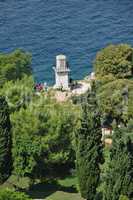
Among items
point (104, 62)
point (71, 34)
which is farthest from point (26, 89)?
point (71, 34)

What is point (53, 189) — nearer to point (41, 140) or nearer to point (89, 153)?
point (41, 140)

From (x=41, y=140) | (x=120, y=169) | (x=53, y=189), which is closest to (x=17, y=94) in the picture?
(x=41, y=140)

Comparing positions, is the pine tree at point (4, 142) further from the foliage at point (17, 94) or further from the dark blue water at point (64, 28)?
the dark blue water at point (64, 28)

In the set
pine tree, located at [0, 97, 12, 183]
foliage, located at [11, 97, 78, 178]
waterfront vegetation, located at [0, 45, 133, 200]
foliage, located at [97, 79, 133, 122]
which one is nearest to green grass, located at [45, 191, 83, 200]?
waterfront vegetation, located at [0, 45, 133, 200]

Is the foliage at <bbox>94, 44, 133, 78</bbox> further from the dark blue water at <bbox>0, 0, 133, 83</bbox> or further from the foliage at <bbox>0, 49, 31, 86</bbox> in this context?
the dark blue water at <bbox>0, 0, 133, 83</bbox>

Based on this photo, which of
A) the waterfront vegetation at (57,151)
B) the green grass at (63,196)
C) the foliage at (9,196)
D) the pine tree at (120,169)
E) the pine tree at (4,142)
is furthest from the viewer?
the pine tree at (4,142)

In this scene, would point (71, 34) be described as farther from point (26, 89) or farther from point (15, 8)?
point (26, 89)

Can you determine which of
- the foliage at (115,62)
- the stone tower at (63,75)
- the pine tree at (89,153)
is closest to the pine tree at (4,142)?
the pine tree at (89,153)
